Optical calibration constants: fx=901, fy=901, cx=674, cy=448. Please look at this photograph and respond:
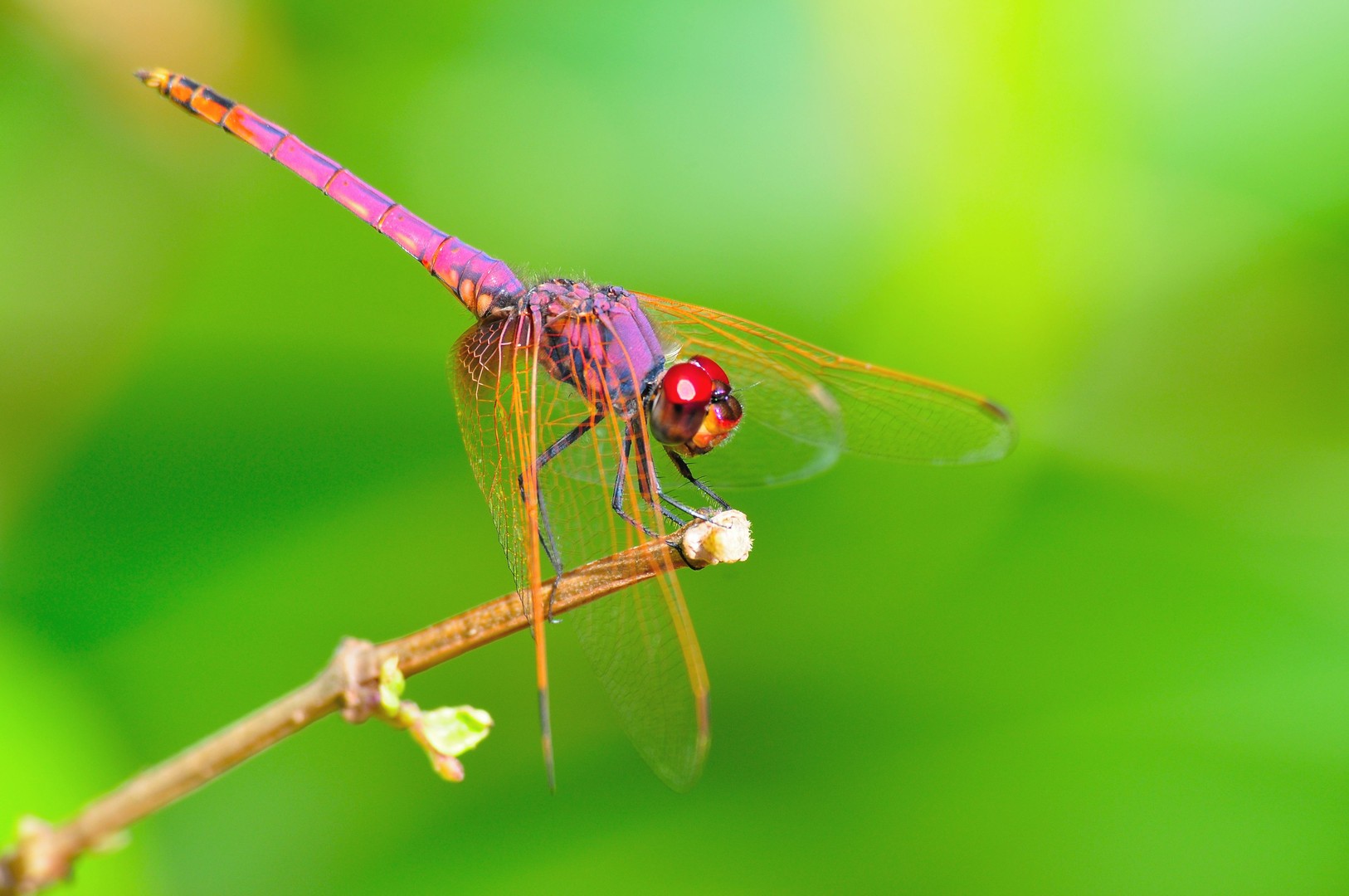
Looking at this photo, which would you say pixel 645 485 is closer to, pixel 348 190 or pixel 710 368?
pixel 710 368

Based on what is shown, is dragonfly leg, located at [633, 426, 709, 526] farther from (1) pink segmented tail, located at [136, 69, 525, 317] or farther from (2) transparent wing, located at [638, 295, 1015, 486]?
(1) pink segmented tail, located at [136, 69, 525, 317]

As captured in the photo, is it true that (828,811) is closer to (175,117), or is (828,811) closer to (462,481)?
(462,481)

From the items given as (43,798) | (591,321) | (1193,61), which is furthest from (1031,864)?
(1193,61)

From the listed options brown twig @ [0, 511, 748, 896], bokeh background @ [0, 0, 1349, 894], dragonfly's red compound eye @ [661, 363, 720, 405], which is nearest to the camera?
brown twig @ [0, 511, 748, 896]

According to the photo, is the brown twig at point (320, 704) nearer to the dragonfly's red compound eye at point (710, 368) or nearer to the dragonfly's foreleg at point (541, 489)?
the dragonfly's foreleg at point (541, 489)

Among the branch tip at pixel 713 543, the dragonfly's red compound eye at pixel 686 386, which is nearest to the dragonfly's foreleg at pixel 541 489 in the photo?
the dragonfly's red compound eye at pixel 686 386

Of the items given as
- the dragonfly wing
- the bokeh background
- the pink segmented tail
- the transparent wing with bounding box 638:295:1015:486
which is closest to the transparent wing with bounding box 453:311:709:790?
the dragonfly wing
